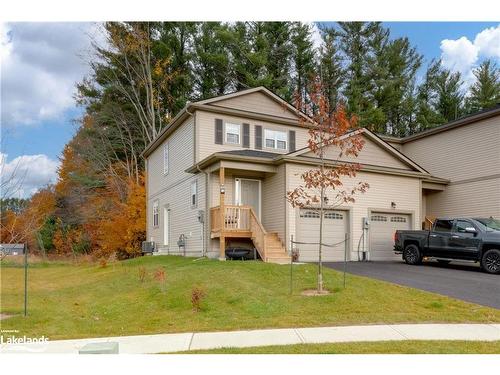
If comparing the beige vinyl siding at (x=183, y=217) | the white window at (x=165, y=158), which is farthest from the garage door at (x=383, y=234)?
the white window at (x=165, y=158)

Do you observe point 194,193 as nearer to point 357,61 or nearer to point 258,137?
point 258,137

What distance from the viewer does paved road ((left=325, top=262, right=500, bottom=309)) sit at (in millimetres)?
9945

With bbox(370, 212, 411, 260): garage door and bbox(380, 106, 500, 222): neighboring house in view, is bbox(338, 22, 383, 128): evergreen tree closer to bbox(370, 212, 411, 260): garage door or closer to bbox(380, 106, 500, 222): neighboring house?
bbox(380, 106, 500, 222): neighboring house

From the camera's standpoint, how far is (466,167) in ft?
63.8

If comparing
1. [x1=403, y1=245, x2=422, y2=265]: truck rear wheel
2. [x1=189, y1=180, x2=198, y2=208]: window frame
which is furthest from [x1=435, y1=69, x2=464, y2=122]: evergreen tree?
[x1=189, y1=180, x2=198, y2=208]: window frame

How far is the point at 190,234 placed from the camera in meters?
18.1

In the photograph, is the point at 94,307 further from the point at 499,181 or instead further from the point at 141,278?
the point at 499,181

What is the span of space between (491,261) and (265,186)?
7.99m

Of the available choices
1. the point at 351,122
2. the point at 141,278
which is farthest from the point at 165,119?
the point at 351,122

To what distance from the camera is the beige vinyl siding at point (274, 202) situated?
51.7ft

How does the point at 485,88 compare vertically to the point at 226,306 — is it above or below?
above

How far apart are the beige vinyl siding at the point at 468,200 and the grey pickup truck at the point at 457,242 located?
3728 millimetres
